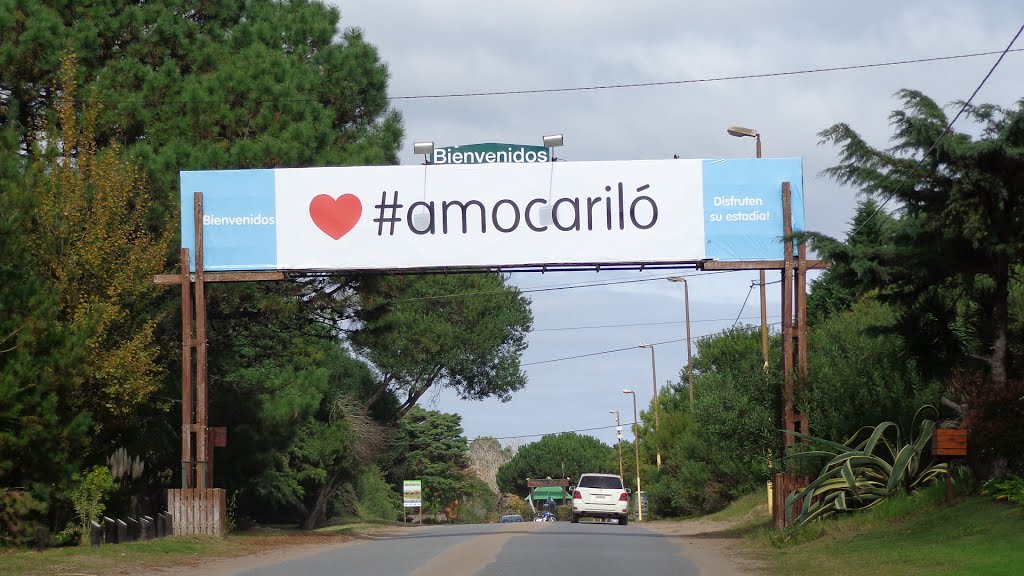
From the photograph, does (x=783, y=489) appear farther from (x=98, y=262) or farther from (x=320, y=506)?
(x=320, y=506)

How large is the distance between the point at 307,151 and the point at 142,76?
430cm

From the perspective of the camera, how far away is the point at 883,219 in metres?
22.8

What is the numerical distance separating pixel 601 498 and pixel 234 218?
63.3ft

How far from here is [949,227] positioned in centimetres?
2077

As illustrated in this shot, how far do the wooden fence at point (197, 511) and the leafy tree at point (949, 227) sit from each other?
44.5 ft

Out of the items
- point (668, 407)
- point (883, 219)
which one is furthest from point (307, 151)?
point (668, 407)

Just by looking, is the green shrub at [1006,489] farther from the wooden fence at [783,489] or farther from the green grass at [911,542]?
the wooden fence at [783,489]

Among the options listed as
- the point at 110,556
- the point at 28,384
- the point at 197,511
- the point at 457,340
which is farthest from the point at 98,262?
the point at 457,340

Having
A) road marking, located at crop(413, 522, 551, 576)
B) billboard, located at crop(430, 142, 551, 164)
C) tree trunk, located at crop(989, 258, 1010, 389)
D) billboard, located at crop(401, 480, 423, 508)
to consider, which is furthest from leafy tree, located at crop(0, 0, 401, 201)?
billboard, located at crop(401, 480, 423, 508)

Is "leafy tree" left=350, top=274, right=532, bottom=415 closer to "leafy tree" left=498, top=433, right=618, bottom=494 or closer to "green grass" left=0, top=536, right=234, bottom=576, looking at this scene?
"green grass" left=0, top=536, right=234, bottom=576

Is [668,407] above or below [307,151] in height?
below

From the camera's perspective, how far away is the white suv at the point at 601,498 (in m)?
40.7

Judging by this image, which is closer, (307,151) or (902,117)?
(902,117)

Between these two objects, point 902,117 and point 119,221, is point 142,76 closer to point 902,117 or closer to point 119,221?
point 119,221
